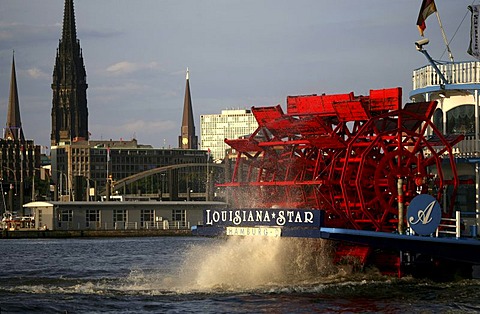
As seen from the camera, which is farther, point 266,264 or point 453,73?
point 453,73

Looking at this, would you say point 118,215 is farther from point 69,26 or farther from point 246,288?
point 69,26

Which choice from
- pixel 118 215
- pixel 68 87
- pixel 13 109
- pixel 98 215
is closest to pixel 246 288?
pixel 98 215

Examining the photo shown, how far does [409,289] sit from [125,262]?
527 inches

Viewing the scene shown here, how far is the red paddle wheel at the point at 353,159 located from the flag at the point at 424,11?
1562 mm

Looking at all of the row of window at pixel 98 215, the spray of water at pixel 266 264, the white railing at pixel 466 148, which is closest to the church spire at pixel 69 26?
the row of window at pixel 98 215

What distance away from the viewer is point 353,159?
23328 millimetres

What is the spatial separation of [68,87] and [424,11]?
448 feet

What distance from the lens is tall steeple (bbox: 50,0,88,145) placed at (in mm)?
155875

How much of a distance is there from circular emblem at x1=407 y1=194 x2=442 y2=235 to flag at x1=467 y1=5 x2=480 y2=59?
14.6 feet

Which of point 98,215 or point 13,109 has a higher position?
point 13,109

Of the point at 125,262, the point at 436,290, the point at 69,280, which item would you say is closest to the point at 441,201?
the point at 436,290

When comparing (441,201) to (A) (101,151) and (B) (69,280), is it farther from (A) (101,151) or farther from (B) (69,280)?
(A) (101,151)

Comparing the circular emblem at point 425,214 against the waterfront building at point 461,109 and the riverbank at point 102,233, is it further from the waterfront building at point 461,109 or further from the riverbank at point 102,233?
the riverbank at point 102,233

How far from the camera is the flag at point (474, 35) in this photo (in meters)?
22.4
